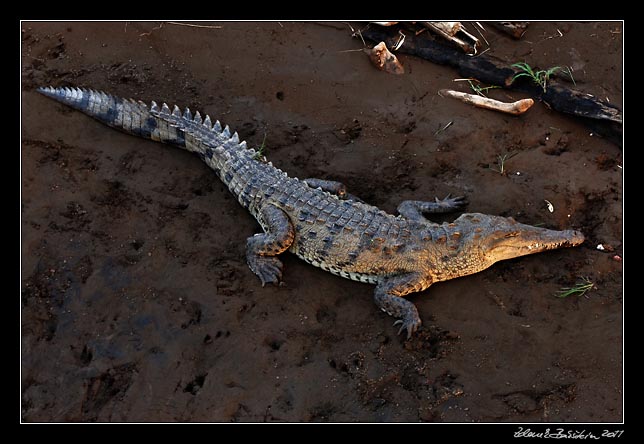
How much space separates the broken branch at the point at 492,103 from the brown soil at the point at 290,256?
93mm

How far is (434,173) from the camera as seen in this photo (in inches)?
231

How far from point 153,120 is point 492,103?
3602mm

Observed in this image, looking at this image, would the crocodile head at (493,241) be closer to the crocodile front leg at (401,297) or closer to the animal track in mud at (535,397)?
the crocodile front leg at (401,297)

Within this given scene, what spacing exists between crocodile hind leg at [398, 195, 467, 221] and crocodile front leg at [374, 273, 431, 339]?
0.70 metres

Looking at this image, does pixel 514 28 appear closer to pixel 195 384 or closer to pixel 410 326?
pixel 410 326

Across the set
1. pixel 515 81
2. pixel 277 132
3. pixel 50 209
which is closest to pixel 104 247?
pixel 50 209

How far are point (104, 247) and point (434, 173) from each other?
3.31 meters

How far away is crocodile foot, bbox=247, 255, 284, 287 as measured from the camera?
16.7 feet

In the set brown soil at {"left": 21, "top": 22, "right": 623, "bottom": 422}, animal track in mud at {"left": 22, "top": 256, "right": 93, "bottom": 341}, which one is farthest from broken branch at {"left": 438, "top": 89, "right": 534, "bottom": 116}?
animal track in mud at {"left": 22, "top": 256, "right": 93, "bottom": 341}

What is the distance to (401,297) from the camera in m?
4.92

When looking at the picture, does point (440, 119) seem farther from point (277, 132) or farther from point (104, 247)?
point (104, 247)

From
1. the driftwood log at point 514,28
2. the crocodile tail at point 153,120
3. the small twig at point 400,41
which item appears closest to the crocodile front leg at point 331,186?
the crocodile tail at point 153,120

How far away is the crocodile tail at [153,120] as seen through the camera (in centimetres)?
578

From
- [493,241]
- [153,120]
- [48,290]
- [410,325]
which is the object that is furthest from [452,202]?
[48,290]
